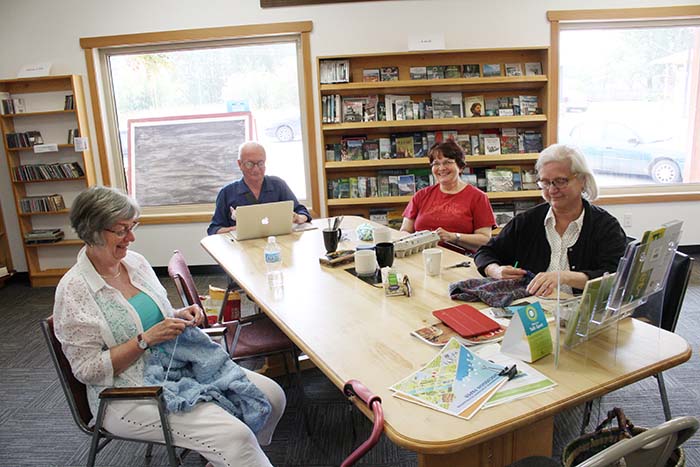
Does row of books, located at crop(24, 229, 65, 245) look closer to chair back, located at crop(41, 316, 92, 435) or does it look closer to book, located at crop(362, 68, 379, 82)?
book, located at crop(362, 68, 379, 82)

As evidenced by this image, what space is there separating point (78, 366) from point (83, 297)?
0.69ft

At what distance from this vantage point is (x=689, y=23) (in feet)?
15.3

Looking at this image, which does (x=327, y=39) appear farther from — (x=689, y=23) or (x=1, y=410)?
(x=1, y=410)

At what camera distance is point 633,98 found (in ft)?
15.8

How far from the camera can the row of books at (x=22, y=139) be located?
4789 millimetres

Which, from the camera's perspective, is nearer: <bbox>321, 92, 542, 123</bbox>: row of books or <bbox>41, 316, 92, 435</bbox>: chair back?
<bbox>41, 316, 92, 435</bbox>: chair back

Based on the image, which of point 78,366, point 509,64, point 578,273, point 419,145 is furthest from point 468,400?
point 509,64

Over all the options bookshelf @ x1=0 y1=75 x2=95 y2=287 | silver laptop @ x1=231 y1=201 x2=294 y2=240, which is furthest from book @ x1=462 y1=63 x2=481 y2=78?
bookshelf @ x1=0 y1=75 x2=95 y2=287

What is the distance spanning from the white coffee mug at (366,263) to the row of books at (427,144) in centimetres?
255

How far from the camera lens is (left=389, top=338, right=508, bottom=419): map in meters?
1.20

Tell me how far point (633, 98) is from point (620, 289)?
13.7 ft

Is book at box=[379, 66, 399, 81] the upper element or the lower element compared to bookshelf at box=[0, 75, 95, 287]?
upper

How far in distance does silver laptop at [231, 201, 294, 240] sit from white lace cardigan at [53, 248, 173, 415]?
131cm

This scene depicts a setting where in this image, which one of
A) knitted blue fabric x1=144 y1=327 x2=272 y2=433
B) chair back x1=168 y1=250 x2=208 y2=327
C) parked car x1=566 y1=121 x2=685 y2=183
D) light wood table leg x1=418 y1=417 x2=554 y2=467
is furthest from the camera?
parked car x1=566 y1=121 x2=685 y2=183
